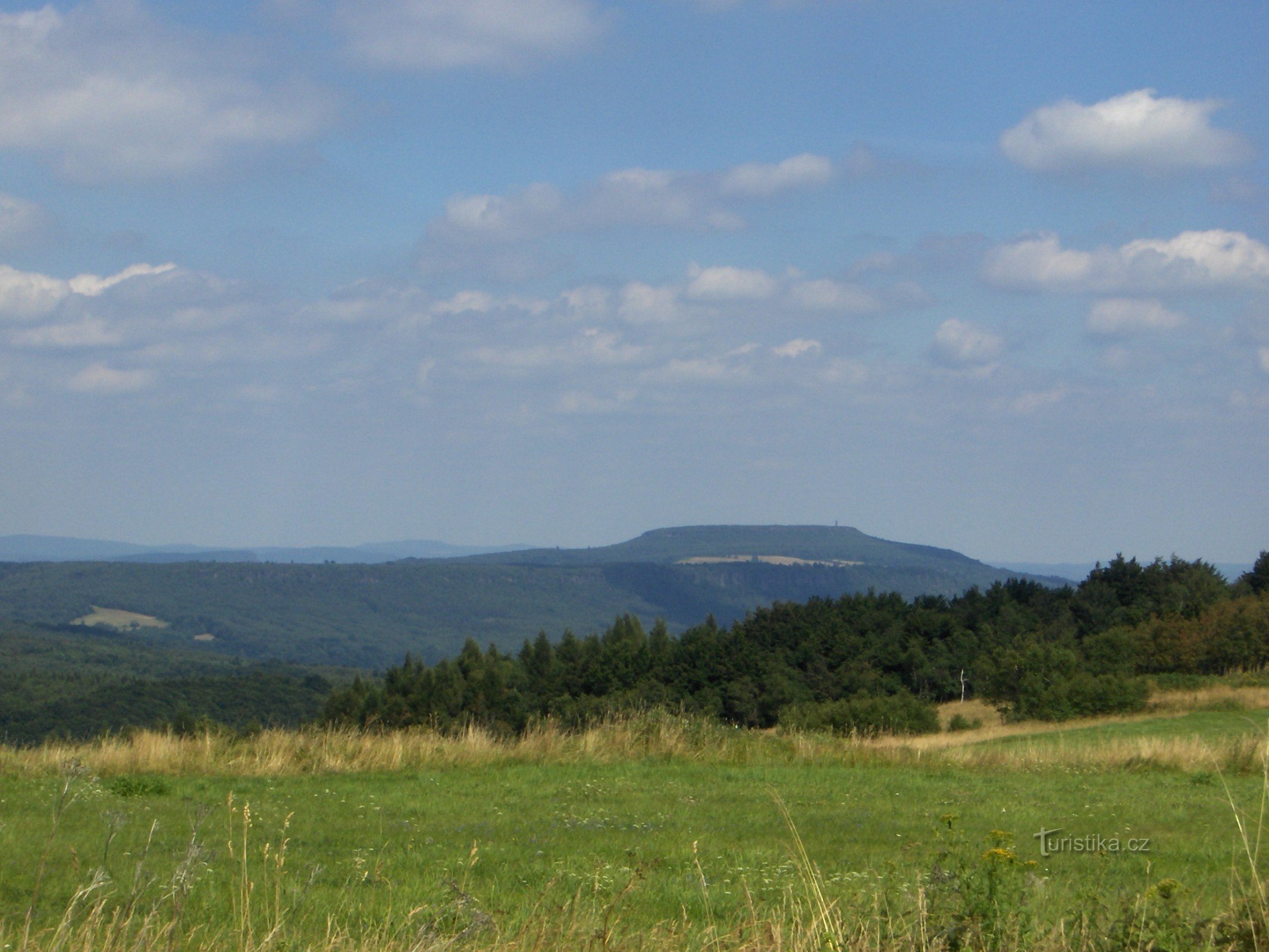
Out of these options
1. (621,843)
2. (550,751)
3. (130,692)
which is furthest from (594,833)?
(130,692)

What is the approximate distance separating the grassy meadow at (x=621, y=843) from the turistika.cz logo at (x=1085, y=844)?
0.34ft

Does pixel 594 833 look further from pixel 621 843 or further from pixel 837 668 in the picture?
pixel 837 668

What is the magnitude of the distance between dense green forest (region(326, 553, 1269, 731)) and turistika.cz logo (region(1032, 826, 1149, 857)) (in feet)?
76.4

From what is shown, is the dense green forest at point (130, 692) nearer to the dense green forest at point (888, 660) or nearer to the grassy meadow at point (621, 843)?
the dense green forest at point (888, 660)

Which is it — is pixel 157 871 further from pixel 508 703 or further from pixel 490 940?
pixel 508 703

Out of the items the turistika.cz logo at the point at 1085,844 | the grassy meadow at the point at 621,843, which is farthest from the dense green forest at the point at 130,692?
the turistika.cz logo at the point at 1085,844

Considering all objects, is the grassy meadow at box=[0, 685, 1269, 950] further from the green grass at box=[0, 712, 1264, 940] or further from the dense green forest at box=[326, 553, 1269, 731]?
the dense green forest at box=[326, 553, 1269, 731]

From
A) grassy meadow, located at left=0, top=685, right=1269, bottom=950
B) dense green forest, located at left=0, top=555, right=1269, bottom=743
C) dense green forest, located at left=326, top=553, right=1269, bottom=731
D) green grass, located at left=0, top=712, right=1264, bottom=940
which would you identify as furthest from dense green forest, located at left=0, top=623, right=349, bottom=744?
green grass, located at left=0, top=712, right=1264, bottom=940

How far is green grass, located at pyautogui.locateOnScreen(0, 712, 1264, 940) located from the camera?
5.69m

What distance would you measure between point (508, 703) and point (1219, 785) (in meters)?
78.6

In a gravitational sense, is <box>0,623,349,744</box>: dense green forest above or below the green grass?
A: below

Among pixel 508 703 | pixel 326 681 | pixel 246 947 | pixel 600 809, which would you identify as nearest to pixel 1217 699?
pixel 600 809

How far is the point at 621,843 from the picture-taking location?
7.91 metres

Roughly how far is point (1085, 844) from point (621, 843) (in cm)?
327
